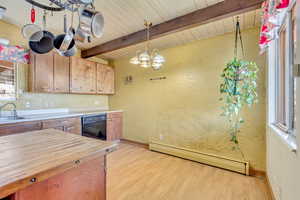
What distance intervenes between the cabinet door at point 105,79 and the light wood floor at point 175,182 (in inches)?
77.9

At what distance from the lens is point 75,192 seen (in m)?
0.97

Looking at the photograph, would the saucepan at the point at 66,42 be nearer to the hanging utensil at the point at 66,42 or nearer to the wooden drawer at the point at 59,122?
the hanging utensil at the point at 66,42

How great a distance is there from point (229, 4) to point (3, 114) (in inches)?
149

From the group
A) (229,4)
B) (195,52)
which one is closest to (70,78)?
(195,52)

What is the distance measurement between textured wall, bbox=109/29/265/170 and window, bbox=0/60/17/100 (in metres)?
2.38

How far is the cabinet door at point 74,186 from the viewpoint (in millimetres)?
781

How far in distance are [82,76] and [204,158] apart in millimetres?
3216

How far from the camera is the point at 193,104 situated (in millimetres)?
2916

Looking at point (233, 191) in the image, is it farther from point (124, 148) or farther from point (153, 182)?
point (124, 148)

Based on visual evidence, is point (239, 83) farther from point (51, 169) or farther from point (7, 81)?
point (7, 81)

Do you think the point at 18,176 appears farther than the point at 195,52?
No

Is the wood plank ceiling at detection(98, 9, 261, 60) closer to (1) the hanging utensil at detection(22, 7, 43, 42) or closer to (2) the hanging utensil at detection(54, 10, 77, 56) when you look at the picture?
(2) the hanging utensil at detection(54, 10, 77, 56)

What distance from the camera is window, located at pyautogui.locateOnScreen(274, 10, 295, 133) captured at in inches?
50.6

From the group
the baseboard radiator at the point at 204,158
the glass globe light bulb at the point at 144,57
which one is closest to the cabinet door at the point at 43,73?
the glass globe light bulb at the point at 144,57
